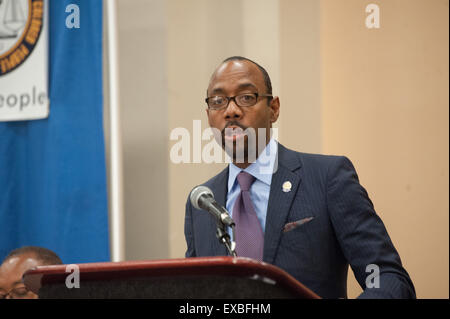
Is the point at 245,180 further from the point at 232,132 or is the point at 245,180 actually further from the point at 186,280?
the point at 186,280

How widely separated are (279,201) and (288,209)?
5cm

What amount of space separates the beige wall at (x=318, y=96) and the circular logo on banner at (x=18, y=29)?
21.5 inches

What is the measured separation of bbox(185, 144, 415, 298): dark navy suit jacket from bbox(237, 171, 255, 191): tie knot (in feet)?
0.32

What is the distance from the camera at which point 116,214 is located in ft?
10.8

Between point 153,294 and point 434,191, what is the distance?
8.69 feet

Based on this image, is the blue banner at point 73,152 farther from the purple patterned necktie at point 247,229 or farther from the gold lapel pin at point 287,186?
the gold lapel pin at point 287,186

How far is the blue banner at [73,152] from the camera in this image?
3.19m

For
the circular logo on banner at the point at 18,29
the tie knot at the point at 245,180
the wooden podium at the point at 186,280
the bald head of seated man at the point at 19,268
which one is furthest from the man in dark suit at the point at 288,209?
the circular logo on banner at the point at 18,29

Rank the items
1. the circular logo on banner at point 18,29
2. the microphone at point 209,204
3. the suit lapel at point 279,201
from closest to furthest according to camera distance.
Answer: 1. the microphone at point 209,204
2. the suit lapel at point 279,201
3. the circular logo on banner at point 18,29

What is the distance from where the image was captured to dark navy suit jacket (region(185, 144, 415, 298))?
171 cm

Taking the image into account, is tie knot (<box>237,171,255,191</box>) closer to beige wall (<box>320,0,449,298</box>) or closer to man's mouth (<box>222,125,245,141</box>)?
man's mouth (<box>222,125,245,141</box>)

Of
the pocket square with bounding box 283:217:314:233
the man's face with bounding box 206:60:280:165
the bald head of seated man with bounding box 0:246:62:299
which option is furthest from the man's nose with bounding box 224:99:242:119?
the bald head of seated man with bounding box 0:246:62:299

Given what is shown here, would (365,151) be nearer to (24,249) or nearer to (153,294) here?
(24,249)
